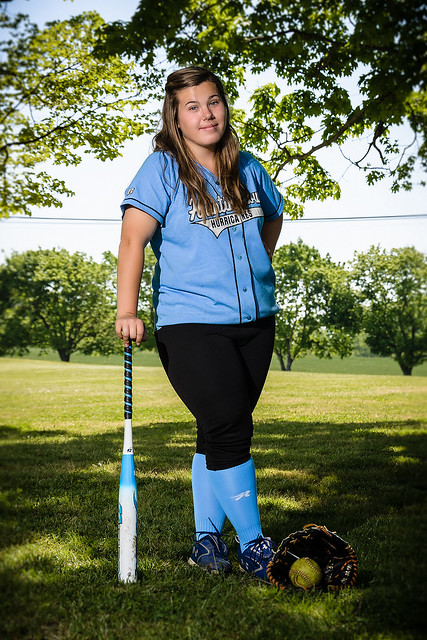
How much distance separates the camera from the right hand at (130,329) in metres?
2.53

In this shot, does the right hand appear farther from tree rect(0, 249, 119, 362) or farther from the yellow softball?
tree rect(0, 249, 119, 362)

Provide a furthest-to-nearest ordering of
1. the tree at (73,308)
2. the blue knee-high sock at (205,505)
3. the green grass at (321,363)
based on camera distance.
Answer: the green grass at (321,363) → the tree at (73,308) → the blue knee-high sock at (205,505)

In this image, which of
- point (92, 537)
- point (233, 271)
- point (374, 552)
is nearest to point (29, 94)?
point (233, 271)

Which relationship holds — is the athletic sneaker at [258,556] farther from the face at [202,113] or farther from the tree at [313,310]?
the tree at [313,310]

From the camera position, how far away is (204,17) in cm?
254

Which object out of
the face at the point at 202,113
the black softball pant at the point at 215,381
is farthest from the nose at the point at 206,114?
the black softball pant at the point at 215,381

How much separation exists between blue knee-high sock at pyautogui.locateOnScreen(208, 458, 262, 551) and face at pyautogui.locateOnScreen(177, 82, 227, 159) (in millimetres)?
1532

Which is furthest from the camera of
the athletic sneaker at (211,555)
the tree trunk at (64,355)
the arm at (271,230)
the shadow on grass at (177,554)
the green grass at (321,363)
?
the green grass at (321,363)

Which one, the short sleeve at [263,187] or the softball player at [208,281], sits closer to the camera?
the softball player at [208,281]

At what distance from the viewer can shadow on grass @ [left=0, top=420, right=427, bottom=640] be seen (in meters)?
2.06

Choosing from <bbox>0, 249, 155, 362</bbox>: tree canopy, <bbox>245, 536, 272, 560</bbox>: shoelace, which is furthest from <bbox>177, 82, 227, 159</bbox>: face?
<bbox>0, 249, 155, 362</bbox>: tree canopy

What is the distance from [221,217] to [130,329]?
663 mm

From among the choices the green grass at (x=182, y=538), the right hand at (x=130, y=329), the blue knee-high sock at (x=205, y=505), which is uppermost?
the right hand at (x=130, y=329)

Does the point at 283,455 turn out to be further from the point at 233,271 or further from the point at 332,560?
the point at 233,271
